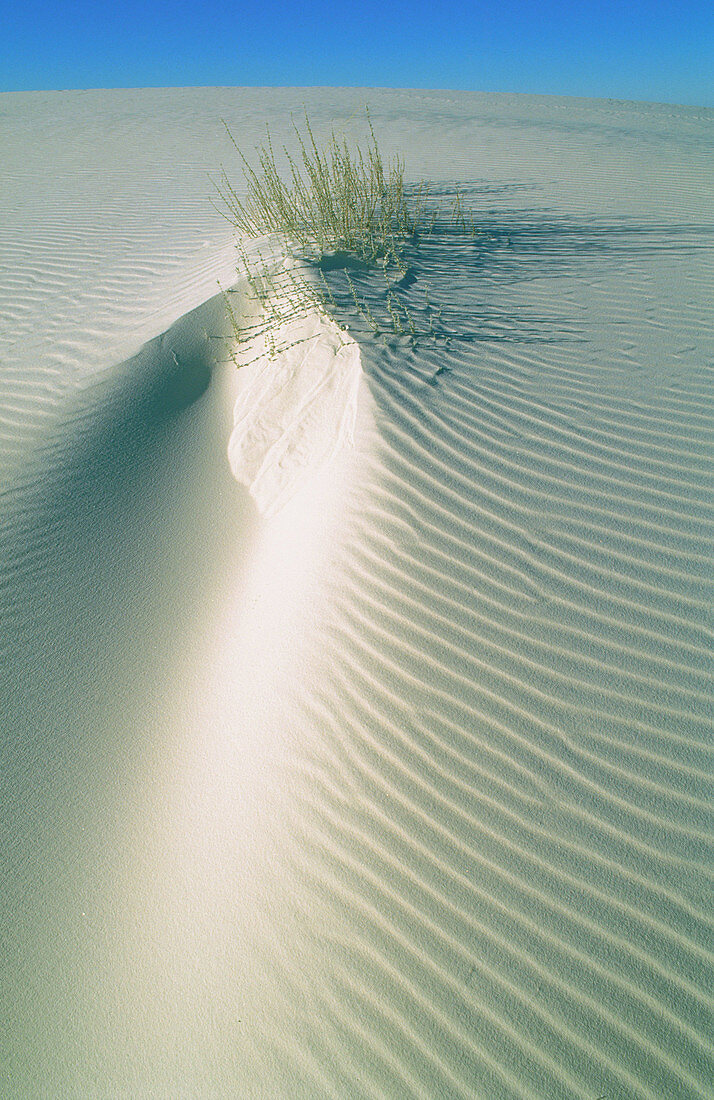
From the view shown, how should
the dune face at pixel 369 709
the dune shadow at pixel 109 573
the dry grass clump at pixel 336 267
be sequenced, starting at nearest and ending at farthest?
the dune face at pixel 369 709
the dune shadow at pixel 109 573
the dry grass clump at pixel 336 267

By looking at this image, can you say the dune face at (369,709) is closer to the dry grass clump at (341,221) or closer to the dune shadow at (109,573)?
the dune shadow at (109,573)

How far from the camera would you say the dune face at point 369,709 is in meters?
1.63

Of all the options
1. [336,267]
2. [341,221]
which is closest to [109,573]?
[336,267]

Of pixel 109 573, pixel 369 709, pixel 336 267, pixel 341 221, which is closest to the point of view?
pixel 369 709

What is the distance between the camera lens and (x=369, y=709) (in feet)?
7.10

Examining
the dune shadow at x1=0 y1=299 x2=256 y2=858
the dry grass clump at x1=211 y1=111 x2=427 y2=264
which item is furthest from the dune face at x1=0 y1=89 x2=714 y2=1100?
the dry grass clump at x1=211 y1=111 x2=427 y2=264

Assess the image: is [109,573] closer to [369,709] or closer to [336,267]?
[369,709]

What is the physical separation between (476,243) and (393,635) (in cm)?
493

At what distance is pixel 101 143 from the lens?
1388cm

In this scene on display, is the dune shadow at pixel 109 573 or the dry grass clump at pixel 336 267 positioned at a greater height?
the dry grass clump at pixel 336 267

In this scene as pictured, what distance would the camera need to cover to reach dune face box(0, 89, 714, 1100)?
163 centimetres

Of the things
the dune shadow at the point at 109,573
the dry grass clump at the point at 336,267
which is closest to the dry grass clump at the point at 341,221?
the dry grass clump at the point at 336,267

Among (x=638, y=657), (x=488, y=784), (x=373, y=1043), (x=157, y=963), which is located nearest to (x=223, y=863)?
(x=157, y=963)

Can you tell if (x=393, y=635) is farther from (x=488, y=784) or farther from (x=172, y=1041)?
(x=172, y=1041)
